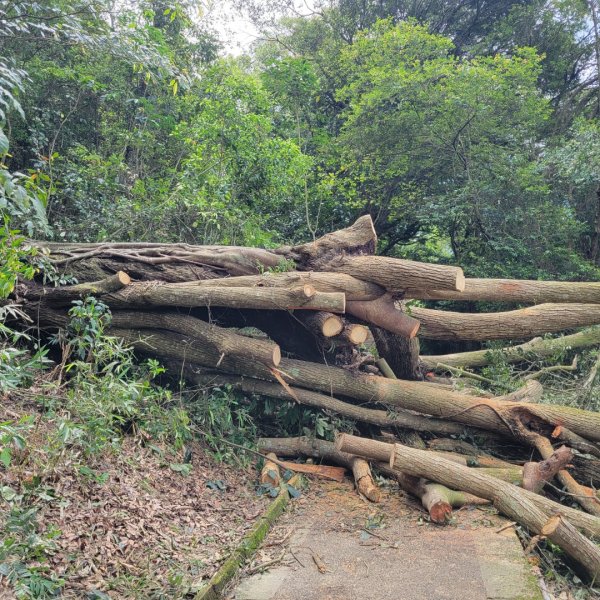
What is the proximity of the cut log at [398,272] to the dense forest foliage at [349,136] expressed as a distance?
3.74m

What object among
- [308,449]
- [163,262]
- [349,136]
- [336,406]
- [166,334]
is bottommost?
[308,449]

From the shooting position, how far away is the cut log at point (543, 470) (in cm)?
529

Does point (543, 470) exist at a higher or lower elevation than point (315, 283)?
lower

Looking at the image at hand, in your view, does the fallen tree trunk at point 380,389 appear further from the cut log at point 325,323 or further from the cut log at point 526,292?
the cut log at point 526,292

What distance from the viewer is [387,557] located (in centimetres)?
436

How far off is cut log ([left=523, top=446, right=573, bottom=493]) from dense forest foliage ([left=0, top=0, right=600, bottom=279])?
18.5ft

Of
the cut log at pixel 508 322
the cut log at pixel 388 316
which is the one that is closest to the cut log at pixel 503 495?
the cut log at pixel 388 316

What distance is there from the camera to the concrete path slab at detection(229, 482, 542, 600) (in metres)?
3.77

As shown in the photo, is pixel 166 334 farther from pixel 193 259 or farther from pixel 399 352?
pixel 399 352

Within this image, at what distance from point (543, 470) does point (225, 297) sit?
3.53 metres

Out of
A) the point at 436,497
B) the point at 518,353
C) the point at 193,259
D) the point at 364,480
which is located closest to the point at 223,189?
the point at 193,259

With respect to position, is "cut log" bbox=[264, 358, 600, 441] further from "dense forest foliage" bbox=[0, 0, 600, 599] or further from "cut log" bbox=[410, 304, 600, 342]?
"cut log" bbox=[410, 304, 600, 342]

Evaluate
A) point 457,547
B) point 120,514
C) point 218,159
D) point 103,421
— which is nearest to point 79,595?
point 120,514

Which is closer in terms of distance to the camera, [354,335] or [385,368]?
[354,335]
